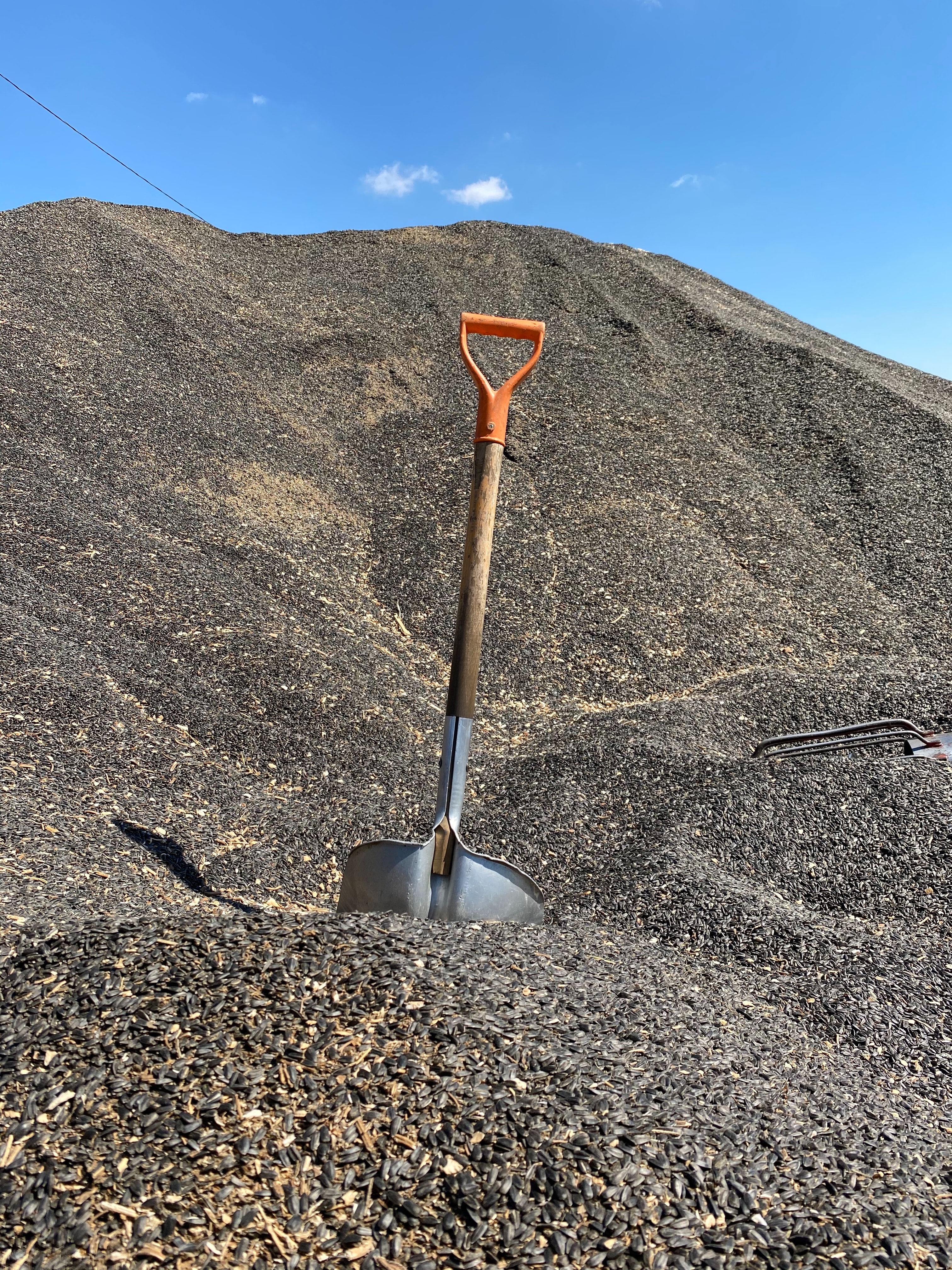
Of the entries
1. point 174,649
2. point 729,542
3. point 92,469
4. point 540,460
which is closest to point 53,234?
point 92,469

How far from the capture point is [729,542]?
333 inches

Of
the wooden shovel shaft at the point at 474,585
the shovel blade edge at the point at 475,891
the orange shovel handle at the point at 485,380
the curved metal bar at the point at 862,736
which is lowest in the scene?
the shovel blade edge at the point at 475,891

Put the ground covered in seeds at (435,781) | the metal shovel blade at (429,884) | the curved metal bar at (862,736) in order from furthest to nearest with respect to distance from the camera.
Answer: the curved metal bar at (862,736)
the metal shovel blade at (429,884)
the ground covered in seeds at (435,781)

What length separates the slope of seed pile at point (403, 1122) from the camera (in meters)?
1.58

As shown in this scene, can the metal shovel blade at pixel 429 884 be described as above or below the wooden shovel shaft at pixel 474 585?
below

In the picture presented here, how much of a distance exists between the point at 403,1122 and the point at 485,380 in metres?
2.40

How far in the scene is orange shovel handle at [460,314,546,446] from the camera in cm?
311

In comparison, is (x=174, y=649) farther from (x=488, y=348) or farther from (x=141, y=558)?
(x=488, y=348)

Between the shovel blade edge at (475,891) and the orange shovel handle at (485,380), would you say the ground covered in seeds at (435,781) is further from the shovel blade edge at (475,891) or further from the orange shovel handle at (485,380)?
the orange shovel handle at (485,380)

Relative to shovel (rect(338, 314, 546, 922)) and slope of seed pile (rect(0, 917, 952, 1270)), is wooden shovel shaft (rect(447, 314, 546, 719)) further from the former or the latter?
slope of seed pile (rect(0, 917, 952, 1270))

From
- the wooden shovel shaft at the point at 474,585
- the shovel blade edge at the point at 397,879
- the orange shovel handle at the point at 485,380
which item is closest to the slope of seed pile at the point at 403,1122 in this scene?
the shovel blade edge at the point at 397,879

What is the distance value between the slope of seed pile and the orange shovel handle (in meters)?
1.76

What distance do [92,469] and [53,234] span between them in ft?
18.9

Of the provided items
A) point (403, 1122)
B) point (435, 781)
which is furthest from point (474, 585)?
point (435, 781)
